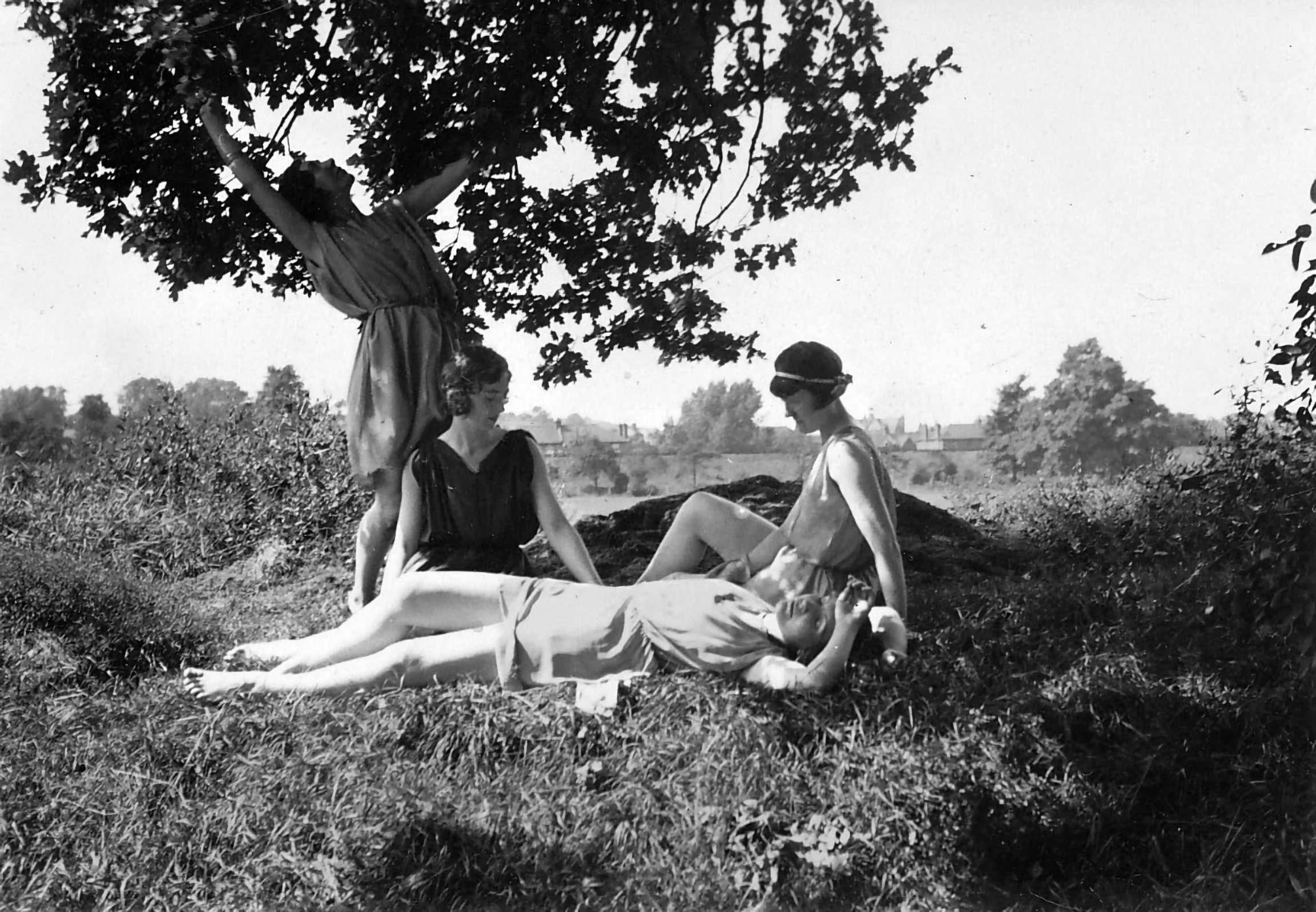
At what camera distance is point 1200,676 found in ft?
14.6

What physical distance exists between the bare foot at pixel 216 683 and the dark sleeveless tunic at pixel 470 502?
0.77 m

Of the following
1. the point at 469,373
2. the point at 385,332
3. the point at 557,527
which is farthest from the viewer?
the point at 385,332

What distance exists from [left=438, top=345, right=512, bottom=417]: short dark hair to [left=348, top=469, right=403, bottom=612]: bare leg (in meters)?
1.18

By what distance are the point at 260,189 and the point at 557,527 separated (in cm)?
251

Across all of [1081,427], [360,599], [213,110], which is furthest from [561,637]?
[1081,427]

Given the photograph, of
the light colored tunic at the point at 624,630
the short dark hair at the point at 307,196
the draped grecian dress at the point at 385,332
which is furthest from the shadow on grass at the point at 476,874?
the short dark hair at the point at 307,196

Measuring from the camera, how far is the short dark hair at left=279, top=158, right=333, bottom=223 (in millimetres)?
6117

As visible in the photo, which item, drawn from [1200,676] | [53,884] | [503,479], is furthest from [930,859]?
[53,884]

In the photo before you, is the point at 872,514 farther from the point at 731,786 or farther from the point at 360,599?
the point at 360,599

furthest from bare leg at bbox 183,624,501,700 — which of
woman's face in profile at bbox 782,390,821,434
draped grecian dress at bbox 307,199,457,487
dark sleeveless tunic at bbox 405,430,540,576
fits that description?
draped grecian dress at bbox 307,199,457,487

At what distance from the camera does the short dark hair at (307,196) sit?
6.12 meters

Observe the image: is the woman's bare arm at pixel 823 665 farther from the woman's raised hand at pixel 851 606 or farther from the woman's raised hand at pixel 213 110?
the woman's raised hand at pixel 213 110

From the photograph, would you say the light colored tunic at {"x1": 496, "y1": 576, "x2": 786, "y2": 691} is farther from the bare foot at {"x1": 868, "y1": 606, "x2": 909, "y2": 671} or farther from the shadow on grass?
the shadow on grass

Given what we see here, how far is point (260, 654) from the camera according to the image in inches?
197
